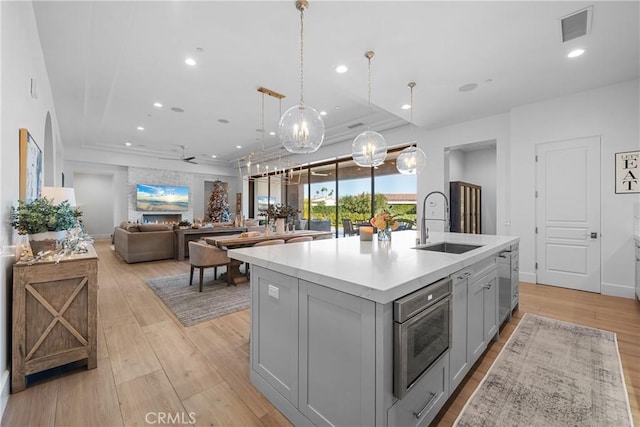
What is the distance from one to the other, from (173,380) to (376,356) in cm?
167

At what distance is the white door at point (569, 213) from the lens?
13.3ft

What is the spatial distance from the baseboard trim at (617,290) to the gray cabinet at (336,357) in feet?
15.8

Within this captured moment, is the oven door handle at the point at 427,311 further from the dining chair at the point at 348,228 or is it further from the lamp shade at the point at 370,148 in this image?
the dining chair at the point at 348,228

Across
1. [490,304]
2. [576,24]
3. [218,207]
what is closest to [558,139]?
[576,24]

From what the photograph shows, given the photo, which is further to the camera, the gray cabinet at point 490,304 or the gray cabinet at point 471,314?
the gray cabinet at point 490,304

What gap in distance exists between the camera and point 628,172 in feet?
12.4

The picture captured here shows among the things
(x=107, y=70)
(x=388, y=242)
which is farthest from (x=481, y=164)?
(x=107, y=70)

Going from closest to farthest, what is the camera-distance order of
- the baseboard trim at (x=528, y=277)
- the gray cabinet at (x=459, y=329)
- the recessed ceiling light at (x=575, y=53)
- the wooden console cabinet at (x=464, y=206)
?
the gray cabinet at (x=459, y=329) → the recessed ceiling light at (x=575, y=53) → the baseboard trim at (x=528, y=277) → the wooden console cabinet at (x=464, y=206)

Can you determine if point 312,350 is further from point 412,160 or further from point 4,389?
point 412,160

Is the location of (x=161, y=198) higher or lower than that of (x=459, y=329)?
higher

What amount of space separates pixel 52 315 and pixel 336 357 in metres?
2.11

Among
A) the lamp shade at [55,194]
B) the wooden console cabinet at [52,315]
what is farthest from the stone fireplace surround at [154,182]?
the wooden console cabinet at [52,315]

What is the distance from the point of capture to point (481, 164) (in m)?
7.39

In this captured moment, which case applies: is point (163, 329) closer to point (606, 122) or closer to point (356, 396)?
point (356, 396)
